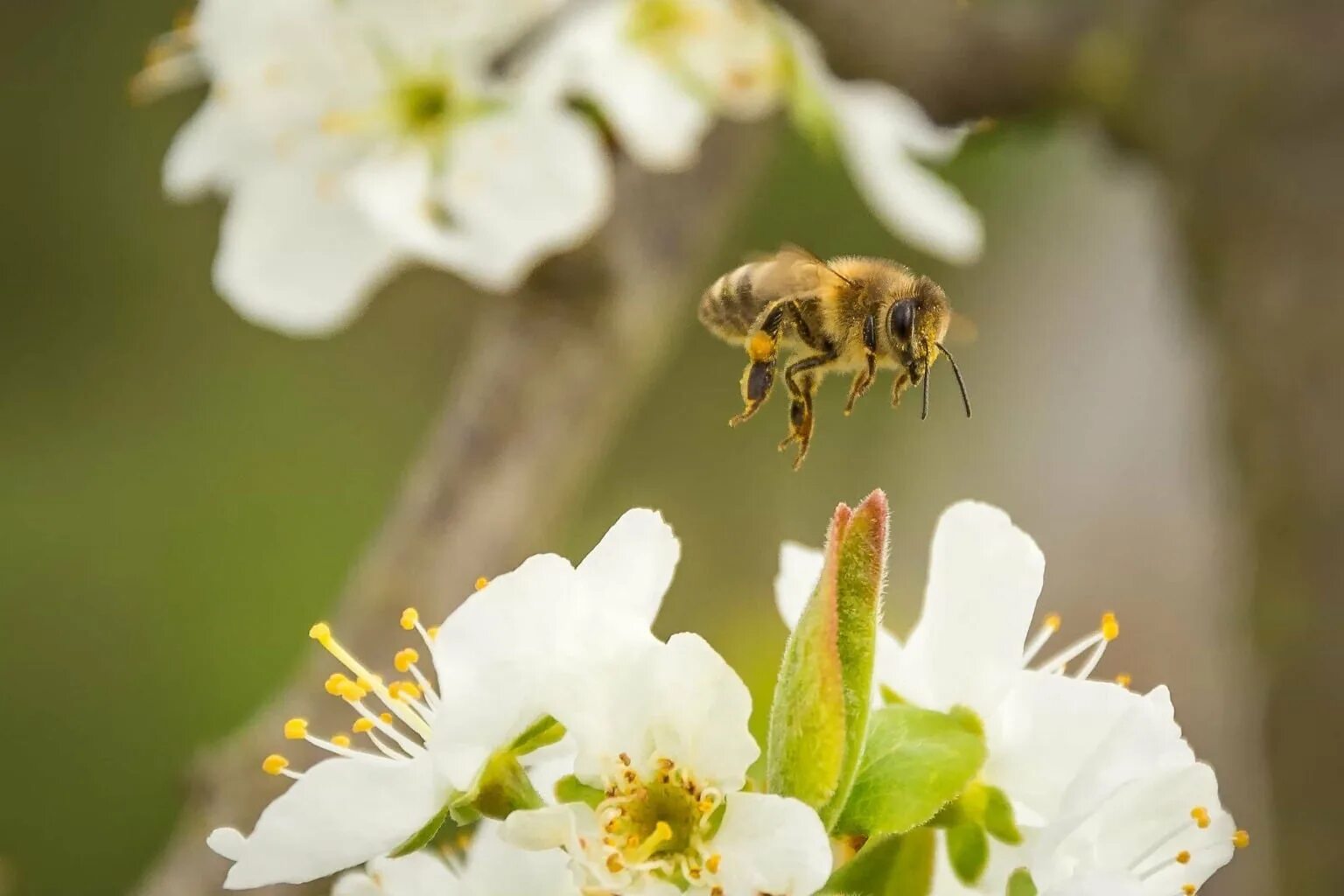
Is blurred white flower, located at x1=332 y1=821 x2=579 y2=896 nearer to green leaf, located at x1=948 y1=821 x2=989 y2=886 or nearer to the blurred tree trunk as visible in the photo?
green leaf, located at x1=948 y1=821 x2=989 y2=886

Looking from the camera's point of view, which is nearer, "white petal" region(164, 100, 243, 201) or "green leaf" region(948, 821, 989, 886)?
"green leaf" region(948, 821, 989, 886)

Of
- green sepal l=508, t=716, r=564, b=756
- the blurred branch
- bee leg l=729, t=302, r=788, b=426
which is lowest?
the blurred branch

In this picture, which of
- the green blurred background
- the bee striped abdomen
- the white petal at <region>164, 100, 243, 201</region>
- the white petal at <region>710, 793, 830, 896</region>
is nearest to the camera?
the white petal at <region>710, 793, 830, 896</region>

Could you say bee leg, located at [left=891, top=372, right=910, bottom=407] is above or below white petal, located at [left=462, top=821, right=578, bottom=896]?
above

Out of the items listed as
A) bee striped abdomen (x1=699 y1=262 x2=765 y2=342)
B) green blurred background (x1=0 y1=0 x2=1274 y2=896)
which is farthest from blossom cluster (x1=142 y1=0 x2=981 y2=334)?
green blurred background (x1=0 y1=0 x2=1274 y2=896)

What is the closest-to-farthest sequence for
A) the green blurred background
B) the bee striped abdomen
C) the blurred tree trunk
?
the bee striped abdomen → the blurred tree trunk → the green blurred background

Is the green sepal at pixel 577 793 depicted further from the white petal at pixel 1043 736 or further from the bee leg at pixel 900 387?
the bee leg at pixel 900 387

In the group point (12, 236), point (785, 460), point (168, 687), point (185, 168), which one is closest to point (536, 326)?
point (185, 168)

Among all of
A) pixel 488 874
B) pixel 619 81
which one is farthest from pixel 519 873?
pixel 619 81

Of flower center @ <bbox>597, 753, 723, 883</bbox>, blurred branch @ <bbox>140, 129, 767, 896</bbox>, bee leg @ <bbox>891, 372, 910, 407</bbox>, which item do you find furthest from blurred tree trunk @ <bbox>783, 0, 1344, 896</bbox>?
flower center @ <bbox>597, 753, 723, 883</bbox>
